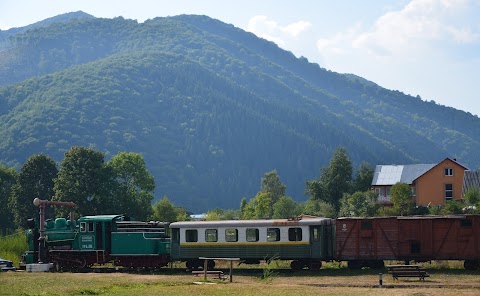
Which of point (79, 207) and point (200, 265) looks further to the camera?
point (79, 207)

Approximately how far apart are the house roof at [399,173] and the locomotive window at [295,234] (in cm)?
6920

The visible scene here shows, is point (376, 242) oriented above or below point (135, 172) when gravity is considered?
below

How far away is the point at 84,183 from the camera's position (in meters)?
86.8

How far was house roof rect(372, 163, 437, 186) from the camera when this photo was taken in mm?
114000

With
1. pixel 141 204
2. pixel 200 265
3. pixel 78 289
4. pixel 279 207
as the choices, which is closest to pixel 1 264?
pixel 200 265

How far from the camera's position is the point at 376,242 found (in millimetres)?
46469

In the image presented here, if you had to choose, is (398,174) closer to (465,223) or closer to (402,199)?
(402,199)

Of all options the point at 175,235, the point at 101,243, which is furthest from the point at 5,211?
the point at 175,235

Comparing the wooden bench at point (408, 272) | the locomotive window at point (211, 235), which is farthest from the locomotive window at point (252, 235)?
the wooden bench at point (408, 272)

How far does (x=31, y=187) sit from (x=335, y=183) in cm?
4546

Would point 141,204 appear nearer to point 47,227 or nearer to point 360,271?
point 47,227

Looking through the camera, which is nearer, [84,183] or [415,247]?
[415,247]

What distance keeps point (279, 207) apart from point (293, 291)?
83531mm

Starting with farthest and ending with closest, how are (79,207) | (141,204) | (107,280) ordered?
(141,204) < (79,207) < (107,280)
